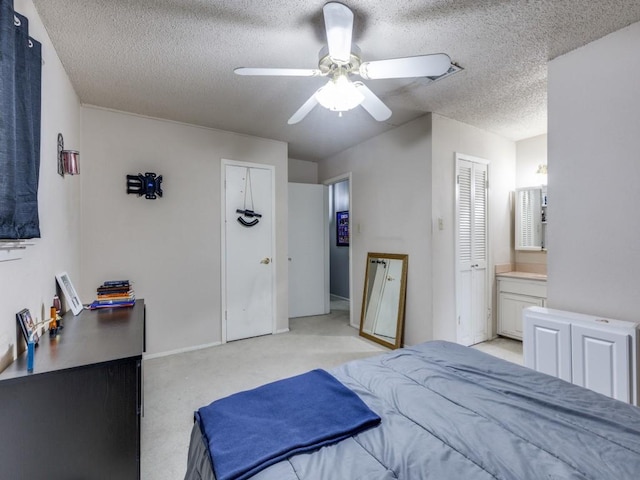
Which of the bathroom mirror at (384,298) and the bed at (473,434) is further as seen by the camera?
the bathroom mirror at (384,298)

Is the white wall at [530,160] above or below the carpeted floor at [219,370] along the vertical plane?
above

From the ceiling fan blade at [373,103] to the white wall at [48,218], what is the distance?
1783 mm

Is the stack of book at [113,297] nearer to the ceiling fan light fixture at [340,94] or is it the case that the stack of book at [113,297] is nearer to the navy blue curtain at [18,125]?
the navy blue curtain at [18,125]

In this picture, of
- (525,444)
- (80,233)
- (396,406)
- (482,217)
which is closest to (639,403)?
(525,444)

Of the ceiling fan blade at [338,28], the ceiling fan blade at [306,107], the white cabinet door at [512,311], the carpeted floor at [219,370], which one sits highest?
the ceiling fan blade at [338,28]

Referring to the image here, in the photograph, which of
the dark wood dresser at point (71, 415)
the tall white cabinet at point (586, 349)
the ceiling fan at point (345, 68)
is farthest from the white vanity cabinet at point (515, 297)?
the dark wood dresser at point (71, 415)

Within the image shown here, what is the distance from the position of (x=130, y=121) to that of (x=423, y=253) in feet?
11.0

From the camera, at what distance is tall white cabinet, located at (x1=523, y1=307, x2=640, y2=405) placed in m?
1.78

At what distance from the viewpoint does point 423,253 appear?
3271 millimetres

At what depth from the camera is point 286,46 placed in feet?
6.70

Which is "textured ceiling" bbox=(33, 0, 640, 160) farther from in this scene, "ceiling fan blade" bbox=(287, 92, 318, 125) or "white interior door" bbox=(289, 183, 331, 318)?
"white interior door" bbox=(289, 183, 331, 318)

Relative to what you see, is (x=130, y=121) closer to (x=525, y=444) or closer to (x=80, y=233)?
(x=80, y=233)

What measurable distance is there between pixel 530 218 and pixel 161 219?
4404 mm

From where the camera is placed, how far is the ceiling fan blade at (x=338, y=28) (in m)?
1.51
